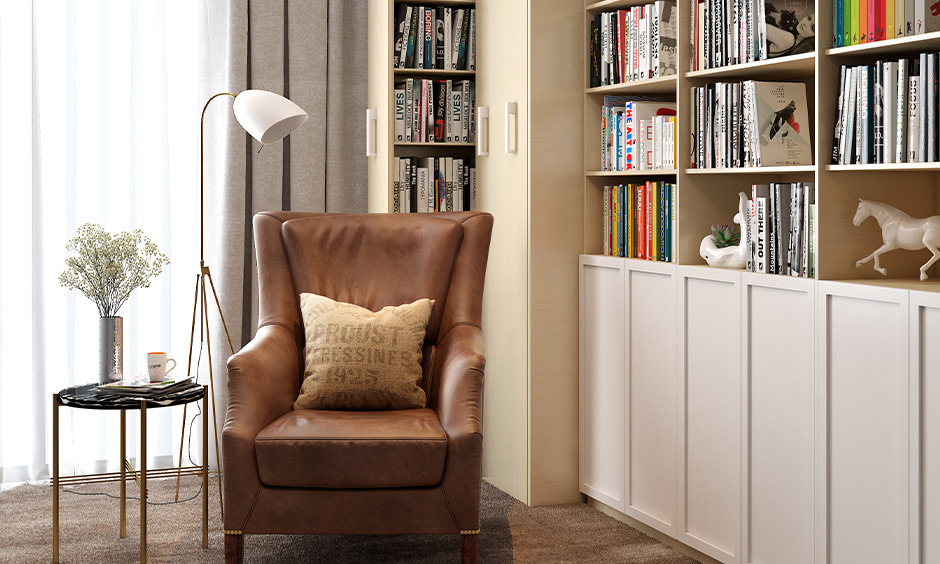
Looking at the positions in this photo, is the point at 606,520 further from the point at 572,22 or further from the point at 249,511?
the point at 572,22

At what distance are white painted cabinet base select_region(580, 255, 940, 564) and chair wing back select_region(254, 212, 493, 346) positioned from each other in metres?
0.50

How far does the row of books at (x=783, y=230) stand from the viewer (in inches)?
98.7

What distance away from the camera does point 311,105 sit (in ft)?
13.2

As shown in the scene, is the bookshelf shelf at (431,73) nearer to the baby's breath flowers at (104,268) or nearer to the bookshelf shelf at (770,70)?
the bookshelf shelf at (770,70)

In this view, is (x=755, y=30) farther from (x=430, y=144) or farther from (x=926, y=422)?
(x=430, y=144)

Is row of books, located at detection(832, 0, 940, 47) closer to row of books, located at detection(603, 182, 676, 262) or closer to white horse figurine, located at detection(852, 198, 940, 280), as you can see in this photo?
white horse figurine, located at detection(852, 198, 940, 280)

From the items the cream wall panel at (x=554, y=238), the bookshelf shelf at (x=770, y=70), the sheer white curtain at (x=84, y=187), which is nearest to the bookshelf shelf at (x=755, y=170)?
the bookshelf shelf at (x=770, y=70)

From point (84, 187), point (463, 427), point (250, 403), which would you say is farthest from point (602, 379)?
point (84, 187)

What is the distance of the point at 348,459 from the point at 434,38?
6.41 feet

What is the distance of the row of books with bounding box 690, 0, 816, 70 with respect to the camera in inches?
104

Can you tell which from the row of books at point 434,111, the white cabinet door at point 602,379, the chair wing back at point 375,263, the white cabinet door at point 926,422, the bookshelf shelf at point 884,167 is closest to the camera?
the white cabinet door at point 926,422

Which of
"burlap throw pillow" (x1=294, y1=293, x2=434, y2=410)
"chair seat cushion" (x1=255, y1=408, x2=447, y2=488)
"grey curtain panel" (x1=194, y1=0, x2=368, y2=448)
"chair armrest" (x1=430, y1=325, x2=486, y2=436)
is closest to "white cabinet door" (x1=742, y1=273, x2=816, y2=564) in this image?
"chair armrest" (x1=430, y1=325, x2=486, y2=436)

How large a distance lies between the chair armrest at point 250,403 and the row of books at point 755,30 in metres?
1.59

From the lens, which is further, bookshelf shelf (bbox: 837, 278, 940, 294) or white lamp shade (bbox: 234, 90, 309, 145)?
white lamp shade (bbox: 234, 90, 309, 145)
